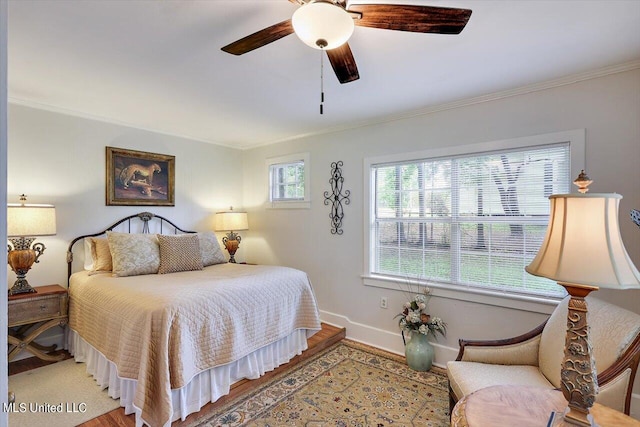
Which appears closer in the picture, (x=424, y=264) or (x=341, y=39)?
(x=341, y=39)

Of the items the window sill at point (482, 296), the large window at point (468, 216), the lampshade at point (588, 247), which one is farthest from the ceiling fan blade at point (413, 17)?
the window sill at point (482, 296)

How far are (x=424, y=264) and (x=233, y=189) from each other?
9.78 ft

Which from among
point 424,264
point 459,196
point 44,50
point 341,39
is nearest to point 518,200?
point 459,196

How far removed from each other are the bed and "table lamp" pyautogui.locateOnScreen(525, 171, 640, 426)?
198 cm

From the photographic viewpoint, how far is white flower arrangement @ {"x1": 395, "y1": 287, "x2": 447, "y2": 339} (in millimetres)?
2797

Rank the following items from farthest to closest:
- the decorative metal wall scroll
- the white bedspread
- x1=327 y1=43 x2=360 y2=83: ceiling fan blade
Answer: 1. the decorative metal wall scroll
2. the white bedspread
3. x1=327 y1=43 x2=360 y2=83: ceiling fan blade

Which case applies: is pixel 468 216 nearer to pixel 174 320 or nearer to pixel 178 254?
pixel 174 320

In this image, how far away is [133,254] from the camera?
2.91 metres

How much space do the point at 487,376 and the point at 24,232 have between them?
11.8 ft

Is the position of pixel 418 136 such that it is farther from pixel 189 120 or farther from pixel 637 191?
pixel 189 120

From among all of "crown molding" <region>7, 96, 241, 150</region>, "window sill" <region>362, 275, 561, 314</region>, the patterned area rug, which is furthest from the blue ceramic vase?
"crown molding" <region>7, 96, 241, 150</region>

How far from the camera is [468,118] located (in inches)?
108

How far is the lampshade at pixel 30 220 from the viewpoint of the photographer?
98.3 inches

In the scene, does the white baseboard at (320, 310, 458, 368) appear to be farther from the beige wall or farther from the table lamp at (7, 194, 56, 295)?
the table lamp at (7, 194, 56, 295)
